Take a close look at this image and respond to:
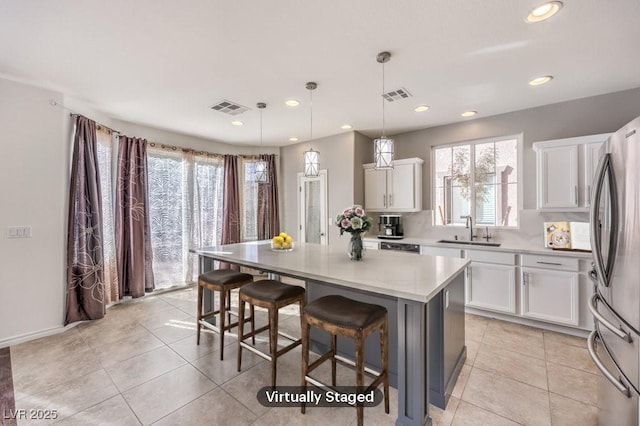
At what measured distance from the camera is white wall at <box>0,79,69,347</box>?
2.73m

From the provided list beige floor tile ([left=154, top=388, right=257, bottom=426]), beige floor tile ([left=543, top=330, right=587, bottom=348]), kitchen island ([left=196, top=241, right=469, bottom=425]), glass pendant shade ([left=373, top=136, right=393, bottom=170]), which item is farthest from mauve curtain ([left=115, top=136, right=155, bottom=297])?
beige floor tile ([left=543, top=330, right=587, bottom=348])

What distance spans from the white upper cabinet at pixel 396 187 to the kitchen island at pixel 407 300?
1.92m

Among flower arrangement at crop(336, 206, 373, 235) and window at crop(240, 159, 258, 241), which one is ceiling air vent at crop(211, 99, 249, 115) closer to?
window at crop(240, 159, 258, 241)

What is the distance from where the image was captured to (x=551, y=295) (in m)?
3.03

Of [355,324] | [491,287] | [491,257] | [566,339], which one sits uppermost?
[491,257]

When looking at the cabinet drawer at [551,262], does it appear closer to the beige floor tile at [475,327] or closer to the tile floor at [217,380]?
the tile floor at [217,380]

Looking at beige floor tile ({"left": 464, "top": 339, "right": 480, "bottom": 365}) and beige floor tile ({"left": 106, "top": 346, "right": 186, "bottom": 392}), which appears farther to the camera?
beige floor tile ({"left": 464, "top": 339, "right": 480, "bottom": 365})

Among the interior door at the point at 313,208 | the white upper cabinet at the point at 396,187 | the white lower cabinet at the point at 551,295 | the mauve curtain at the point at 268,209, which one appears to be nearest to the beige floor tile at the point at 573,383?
the white lower cabinet at the point at 551,295

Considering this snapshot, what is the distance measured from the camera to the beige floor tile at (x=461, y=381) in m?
2.04

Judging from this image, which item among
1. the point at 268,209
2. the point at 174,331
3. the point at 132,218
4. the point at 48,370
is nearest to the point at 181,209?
the point at 132,218

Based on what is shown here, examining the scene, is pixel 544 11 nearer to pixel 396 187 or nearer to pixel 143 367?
pixel 396 187

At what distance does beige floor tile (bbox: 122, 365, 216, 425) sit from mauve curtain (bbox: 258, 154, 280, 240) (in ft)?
11.2

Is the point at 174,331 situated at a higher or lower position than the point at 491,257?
lower

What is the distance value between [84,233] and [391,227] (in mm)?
4248
